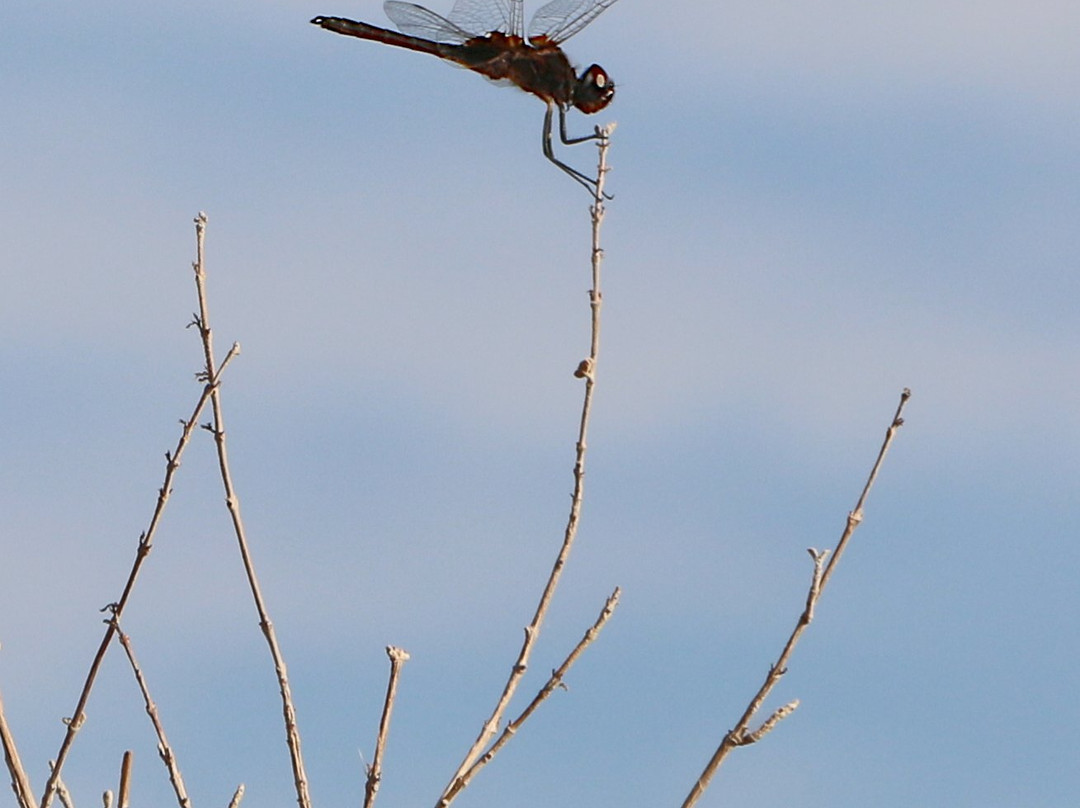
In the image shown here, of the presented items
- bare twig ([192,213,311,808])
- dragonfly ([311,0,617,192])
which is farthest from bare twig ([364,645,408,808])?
dragonfly ([311,0,617,192])

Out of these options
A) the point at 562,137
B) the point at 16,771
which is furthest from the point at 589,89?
the point at 16,771

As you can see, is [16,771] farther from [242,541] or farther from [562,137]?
[562,137]

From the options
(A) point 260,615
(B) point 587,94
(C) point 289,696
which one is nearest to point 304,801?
(C) point 289,696

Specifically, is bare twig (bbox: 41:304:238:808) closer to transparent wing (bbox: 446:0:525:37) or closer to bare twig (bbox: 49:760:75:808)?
bare twig (bbox: 49:760:75:808)

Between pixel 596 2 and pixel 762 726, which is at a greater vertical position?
pixel 596 2

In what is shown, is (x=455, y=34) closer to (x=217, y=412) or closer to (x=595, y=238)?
(x=595, y=238)

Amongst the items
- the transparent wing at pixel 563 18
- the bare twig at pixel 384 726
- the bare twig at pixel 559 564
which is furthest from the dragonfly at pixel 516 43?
the bare twig at pixel 384 726

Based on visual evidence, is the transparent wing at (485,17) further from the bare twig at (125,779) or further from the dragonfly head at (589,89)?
the bare twig at (125,779)
